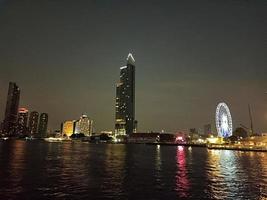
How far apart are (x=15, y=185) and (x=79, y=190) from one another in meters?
11.5

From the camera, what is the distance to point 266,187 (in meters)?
51.2

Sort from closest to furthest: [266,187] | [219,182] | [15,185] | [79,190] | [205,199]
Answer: [205,199], [79,190], [15,185], [266,187], [219,182]


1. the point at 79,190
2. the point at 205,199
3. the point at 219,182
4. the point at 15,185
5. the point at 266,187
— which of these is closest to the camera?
the point at 205,199

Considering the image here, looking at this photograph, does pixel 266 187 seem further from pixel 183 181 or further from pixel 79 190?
pixel 79 190

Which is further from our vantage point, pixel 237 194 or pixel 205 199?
pixel 237 194

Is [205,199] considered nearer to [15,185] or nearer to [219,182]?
[219,182]

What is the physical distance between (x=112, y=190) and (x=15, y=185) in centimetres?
1604

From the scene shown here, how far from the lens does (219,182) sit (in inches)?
2226

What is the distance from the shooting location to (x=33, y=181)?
52.6 metres

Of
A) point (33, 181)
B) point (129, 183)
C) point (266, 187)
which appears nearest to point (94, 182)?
point (129, 183)

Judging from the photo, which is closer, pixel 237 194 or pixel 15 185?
pixel 237 194

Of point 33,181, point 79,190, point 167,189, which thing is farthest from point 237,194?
point 33,181

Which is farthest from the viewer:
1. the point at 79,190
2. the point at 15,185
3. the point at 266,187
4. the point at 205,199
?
the point at 266,187

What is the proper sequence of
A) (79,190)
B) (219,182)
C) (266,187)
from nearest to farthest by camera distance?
(79,190)
(266,187)
(219,182)
